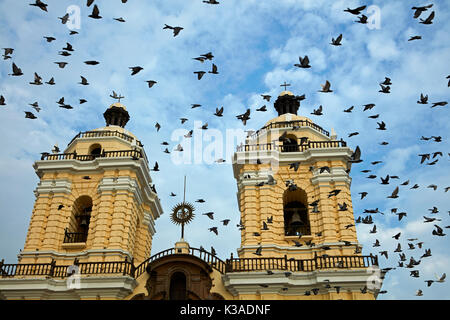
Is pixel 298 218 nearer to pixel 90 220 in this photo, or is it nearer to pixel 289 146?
pixel 289 146

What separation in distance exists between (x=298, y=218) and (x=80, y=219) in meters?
12.4

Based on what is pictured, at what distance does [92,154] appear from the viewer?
25.8 meters

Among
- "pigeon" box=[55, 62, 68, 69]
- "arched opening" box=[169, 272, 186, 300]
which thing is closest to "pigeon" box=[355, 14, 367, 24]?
"pigeon" box=[55, 62, 68, 69]

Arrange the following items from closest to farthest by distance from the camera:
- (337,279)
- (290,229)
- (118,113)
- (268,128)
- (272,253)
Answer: (337,279) < (272,253) < (290,229) < (268,128) < (118,113)

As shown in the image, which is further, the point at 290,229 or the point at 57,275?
the point at 290,229

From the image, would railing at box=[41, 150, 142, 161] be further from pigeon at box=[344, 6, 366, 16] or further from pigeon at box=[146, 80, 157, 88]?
pigeon at box=[344, 6, 366, 16]

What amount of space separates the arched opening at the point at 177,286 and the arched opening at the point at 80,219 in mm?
6197

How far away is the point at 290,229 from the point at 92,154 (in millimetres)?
12423

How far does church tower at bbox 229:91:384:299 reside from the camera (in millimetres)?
19408

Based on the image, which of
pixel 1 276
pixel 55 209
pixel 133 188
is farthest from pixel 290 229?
pixel 1 276

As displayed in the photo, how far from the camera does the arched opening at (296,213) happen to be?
2247cm

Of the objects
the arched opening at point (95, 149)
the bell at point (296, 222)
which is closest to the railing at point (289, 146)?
the bell at point (296, 222)

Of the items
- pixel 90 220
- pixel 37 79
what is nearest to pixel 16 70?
pixel 37 79
